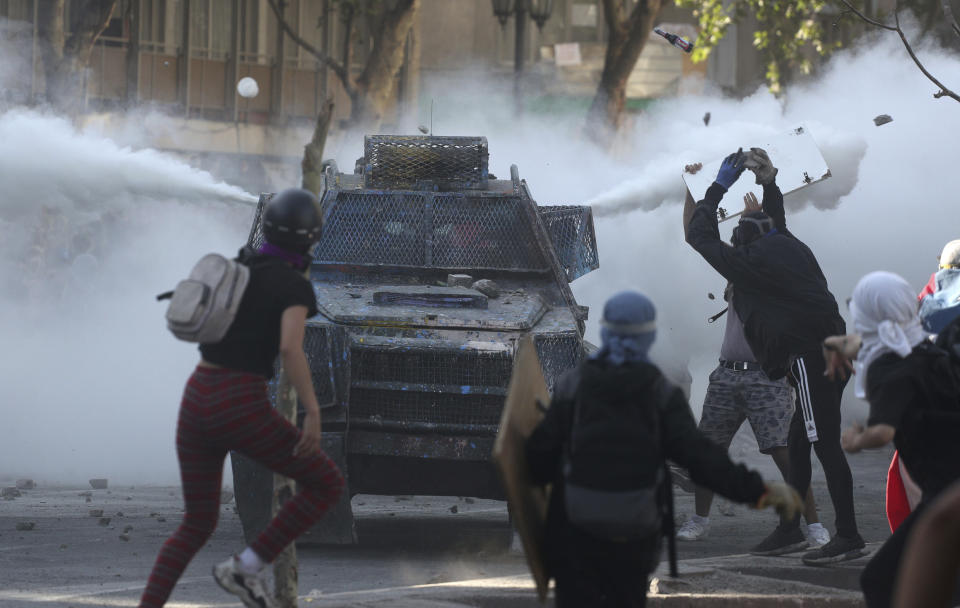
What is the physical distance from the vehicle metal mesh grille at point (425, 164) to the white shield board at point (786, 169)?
138 cm

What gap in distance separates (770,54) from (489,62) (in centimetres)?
718

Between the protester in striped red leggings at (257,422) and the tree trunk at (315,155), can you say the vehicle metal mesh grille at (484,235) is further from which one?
the protester in striped red leggings at (257,422)

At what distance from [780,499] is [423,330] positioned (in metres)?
3.66

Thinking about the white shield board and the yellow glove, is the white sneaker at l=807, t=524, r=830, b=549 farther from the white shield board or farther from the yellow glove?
the yellow glove

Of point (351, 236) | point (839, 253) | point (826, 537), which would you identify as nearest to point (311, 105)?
point (839, 253)

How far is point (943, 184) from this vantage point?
1631 cm

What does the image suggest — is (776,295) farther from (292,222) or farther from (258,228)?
(292,222)

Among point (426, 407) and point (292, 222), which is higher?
point (292, 222)

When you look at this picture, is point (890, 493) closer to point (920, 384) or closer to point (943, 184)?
point (920, 384)

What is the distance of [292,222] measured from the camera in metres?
5.18

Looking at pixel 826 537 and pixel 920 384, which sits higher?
→ pixel 920 384

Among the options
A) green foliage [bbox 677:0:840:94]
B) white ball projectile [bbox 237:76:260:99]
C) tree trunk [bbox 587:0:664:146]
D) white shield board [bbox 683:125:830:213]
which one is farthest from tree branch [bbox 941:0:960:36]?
white ball projectile [bbox 237:76:260:99]

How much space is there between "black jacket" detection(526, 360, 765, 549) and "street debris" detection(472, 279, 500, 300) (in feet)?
13.2

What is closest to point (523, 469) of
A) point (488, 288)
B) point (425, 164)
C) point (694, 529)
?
point (488, 288)
